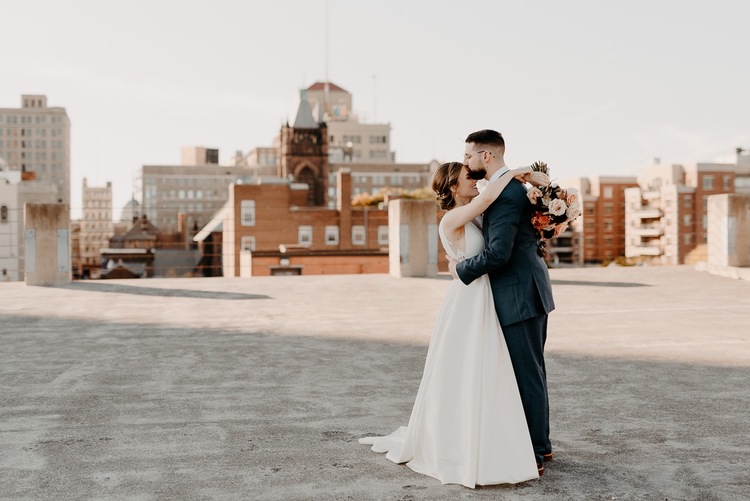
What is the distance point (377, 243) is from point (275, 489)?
3409 inches

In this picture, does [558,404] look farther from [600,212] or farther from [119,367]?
[600,212]

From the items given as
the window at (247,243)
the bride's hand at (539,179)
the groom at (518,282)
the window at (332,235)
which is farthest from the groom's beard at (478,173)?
the window at (332,235)

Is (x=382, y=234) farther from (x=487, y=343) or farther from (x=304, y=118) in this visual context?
(x=487, y=343)

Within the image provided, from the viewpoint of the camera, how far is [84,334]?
11.2 metres

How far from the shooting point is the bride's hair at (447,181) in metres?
5.20

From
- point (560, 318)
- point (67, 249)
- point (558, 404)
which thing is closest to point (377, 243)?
point (67, 249)

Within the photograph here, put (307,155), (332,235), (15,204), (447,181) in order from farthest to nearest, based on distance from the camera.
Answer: (307,155), (15,204), (332,235), (447,181)

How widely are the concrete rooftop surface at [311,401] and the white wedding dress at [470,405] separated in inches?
4.9

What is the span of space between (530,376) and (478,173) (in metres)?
1.20

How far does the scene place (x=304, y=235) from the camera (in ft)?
289

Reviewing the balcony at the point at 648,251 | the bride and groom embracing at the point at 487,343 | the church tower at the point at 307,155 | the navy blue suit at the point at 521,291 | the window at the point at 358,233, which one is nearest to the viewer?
the bride and groom embracing at the point at 487,343

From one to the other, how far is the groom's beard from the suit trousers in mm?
869

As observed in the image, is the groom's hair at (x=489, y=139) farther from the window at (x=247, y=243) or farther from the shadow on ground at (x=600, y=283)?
the window at (x=247, y=243)

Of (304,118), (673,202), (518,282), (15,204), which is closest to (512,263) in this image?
(518,282)
